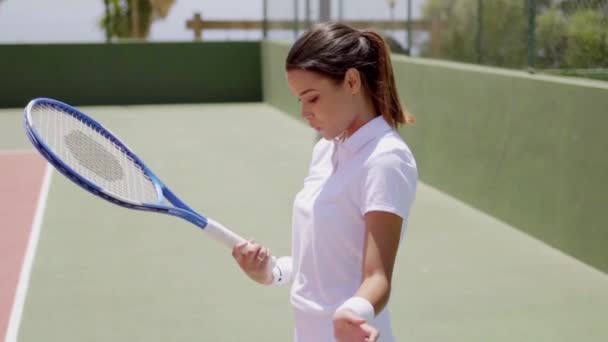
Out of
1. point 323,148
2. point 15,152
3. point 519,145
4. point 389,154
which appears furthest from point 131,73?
point 389,154

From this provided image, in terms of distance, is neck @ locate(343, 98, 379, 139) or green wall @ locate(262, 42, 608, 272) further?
green wall @ locate(262, 42, 608, 272)

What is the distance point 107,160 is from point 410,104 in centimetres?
663

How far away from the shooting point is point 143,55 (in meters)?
16.7

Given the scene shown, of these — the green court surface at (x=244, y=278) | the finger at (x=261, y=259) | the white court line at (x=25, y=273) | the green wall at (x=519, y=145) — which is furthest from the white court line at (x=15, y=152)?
the finger at (x=261, y=259)

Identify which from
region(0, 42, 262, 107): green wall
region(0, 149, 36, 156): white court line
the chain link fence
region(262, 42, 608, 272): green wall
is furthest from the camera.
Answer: region(0, 42, 262, 107): green wall

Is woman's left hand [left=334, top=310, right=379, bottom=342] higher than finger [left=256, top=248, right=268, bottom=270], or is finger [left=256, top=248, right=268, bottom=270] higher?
woman's left hand [left=334, top=310, right=379, bottom=342]

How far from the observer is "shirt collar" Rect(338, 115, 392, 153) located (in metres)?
2.04

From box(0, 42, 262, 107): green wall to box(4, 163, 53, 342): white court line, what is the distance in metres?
7.93

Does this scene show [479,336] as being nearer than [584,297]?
Yes

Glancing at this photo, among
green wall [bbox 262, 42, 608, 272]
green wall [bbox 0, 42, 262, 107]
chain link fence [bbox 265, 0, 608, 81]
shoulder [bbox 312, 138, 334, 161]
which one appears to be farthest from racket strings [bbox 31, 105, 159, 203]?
green wall [bbox 0, 42, 262, 107]

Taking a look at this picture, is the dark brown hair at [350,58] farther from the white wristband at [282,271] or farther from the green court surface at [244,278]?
the green court surface at [244,278]

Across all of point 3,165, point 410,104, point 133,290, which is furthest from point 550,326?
point 3,165

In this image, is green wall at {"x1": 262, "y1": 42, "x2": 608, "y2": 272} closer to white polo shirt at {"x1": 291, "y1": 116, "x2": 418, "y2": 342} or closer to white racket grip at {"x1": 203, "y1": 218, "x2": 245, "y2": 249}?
white racket grip at {"x1": 203, "y1": 218, "x2": 245, "y2": 249}

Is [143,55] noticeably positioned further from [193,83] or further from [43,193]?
[43,193]
